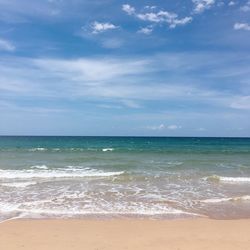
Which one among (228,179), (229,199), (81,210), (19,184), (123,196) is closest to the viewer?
(81,210)

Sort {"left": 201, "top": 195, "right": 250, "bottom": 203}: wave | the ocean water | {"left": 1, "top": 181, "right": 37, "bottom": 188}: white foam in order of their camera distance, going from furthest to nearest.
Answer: {"left": 1, "top": 181, "right": 37, "bottom": 188}: white foam, {"left": 201, "top": 195, "right": 250, "bottom": 203}: wave, the ocean water

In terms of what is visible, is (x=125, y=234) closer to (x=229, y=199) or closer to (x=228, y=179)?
(x=229, y=199)

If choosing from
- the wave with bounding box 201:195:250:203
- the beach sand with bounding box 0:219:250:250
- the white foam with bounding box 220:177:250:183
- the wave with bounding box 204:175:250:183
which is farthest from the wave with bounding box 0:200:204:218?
the white foam with bounding box 220:177:250:183

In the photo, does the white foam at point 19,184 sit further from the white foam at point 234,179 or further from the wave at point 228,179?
the white foam at point 234,179

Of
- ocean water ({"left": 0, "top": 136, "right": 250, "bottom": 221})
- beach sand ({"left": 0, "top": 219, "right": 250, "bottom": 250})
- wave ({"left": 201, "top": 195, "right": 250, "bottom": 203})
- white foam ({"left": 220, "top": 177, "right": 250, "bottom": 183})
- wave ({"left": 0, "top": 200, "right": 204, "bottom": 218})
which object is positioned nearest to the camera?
beach sand ({"left": 0, "top": 219, "right": 250, "bottom": 250})

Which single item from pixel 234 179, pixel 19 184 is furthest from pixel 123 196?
pixel 234 179

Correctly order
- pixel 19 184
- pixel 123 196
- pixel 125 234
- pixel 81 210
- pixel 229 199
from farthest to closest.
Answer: pixel 19 184
pixel 123 196
pixel 229 199
pixel 81 210
pixel 125 234

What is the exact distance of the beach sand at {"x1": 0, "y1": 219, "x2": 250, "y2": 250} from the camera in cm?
714

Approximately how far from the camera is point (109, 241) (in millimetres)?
7461

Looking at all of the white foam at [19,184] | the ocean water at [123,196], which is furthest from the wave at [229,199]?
the white foam at [19,184]

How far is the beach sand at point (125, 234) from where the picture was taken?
7.14 m

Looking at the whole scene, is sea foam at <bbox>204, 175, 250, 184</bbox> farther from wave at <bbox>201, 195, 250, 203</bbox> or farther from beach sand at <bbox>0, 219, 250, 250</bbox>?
beach sand at <bbox>0, 219, 250, 250</bbox>

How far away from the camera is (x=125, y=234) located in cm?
800

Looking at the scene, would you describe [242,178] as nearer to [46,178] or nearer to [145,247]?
[46,178]
